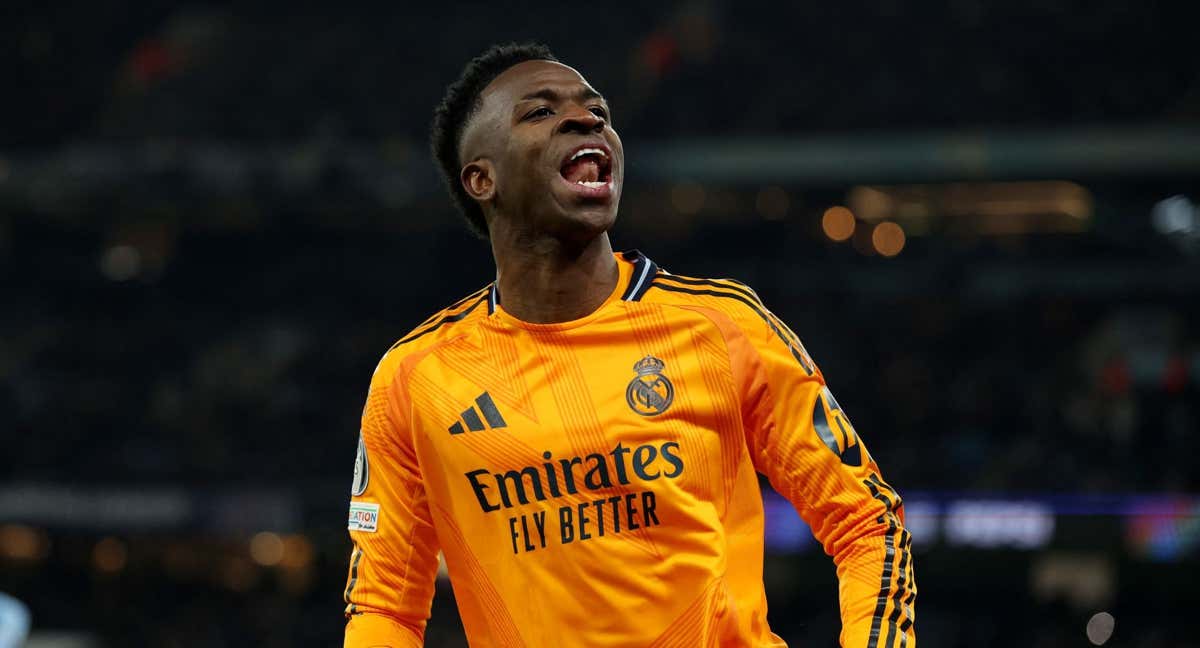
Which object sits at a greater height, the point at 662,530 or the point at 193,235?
the point at 193,235

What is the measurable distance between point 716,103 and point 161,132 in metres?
7.99

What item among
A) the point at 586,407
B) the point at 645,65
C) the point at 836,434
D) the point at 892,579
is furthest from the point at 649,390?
the point at 645,65

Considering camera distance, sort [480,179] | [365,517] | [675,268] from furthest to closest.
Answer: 1. [675,268]
2. [480,179]
3. [365,517]

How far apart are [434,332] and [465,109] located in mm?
497

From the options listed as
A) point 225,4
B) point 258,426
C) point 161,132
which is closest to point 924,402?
point 258,426

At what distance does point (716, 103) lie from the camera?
1914cm

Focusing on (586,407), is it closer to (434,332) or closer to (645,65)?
(434,332)

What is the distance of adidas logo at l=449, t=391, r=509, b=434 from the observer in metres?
2.78

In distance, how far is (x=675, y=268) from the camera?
2072cm

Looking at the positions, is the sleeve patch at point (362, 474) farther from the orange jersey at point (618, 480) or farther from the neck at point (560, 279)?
the neck at point (560, 279)

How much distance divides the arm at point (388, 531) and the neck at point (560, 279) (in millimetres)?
306

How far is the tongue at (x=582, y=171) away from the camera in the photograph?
2.84 m

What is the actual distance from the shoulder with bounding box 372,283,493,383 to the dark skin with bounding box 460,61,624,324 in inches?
3.1

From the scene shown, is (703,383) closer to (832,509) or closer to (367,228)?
(832,509)
